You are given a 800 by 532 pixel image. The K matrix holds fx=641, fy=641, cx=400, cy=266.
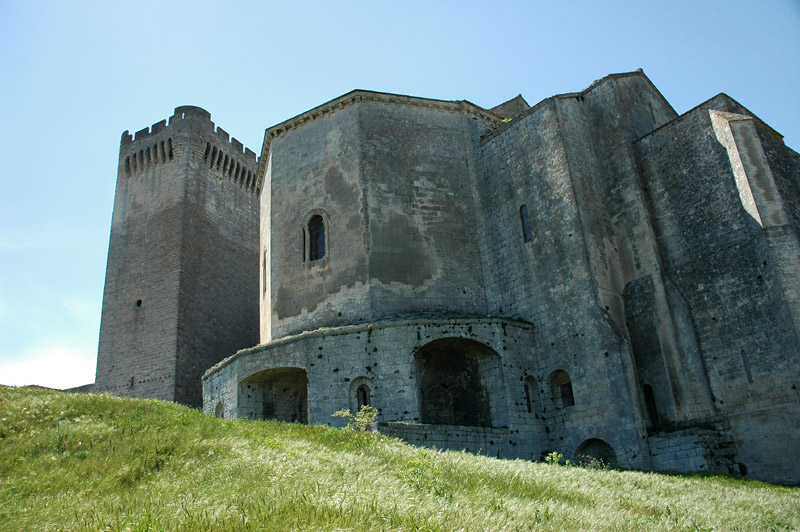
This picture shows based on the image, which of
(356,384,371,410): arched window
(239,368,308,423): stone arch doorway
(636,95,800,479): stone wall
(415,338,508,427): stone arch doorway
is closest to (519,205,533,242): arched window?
(636,95,800,479): stone wall

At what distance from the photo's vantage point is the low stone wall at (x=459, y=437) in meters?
14.9

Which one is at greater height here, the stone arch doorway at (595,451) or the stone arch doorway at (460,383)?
the stone arch doorway at (460,383)

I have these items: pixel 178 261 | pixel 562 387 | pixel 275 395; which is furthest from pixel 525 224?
pixel 178 261

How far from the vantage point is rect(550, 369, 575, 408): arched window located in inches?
682

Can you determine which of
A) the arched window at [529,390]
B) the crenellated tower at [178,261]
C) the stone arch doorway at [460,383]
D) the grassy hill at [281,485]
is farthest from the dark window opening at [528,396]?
the crenellated tower at [178,261]

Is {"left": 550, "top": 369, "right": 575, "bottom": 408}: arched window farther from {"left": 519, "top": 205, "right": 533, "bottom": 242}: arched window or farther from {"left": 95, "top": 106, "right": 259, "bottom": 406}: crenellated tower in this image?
{"left": 95, "top": 106, "right": 259, "bottom": 406}: crenellated tower

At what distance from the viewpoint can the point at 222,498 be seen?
6.89m

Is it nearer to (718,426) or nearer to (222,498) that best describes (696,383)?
(718,426)

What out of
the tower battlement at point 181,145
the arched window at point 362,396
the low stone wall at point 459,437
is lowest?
the low stone wall at point 459,437

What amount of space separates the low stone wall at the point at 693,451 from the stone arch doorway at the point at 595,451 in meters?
1.03

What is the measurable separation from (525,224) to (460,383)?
5.21 m

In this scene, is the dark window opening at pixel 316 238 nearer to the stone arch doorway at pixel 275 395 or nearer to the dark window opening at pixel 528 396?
the stone arch doorway at pixel 275 395

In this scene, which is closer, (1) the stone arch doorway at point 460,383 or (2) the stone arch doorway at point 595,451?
(2) the stone arch doorway at point 595,451

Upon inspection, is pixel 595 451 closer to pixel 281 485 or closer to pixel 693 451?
pixel 693 451
